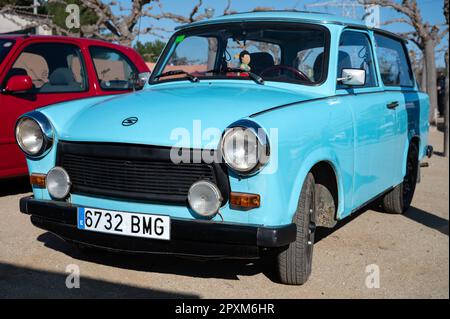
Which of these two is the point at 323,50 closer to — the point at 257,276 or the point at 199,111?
the point at 199,111

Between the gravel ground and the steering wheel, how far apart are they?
1352 millimetres

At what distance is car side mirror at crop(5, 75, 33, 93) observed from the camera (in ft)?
18.8

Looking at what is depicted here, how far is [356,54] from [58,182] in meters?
2.60

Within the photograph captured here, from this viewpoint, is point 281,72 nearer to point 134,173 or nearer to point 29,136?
point 134,173

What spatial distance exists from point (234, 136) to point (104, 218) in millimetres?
945

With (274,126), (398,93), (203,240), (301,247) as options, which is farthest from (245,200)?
(398,93)

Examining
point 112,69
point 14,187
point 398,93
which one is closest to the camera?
point 398,93

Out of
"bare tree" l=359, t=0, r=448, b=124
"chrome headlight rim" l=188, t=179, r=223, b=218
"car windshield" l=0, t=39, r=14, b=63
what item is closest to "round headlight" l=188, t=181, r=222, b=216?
"chrome headlight rim" l=188, t=179, r=223, b=218

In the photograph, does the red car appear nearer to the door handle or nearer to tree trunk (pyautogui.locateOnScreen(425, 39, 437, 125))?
the door handle

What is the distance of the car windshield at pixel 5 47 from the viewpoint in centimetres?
595

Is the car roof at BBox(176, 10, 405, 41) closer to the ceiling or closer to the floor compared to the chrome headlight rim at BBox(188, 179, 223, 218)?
closer to the ceiling

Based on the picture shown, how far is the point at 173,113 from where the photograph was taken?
3318 mm

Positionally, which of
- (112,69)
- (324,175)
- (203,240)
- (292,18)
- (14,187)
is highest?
(292,18)

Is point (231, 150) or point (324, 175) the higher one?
point (231, 150)
